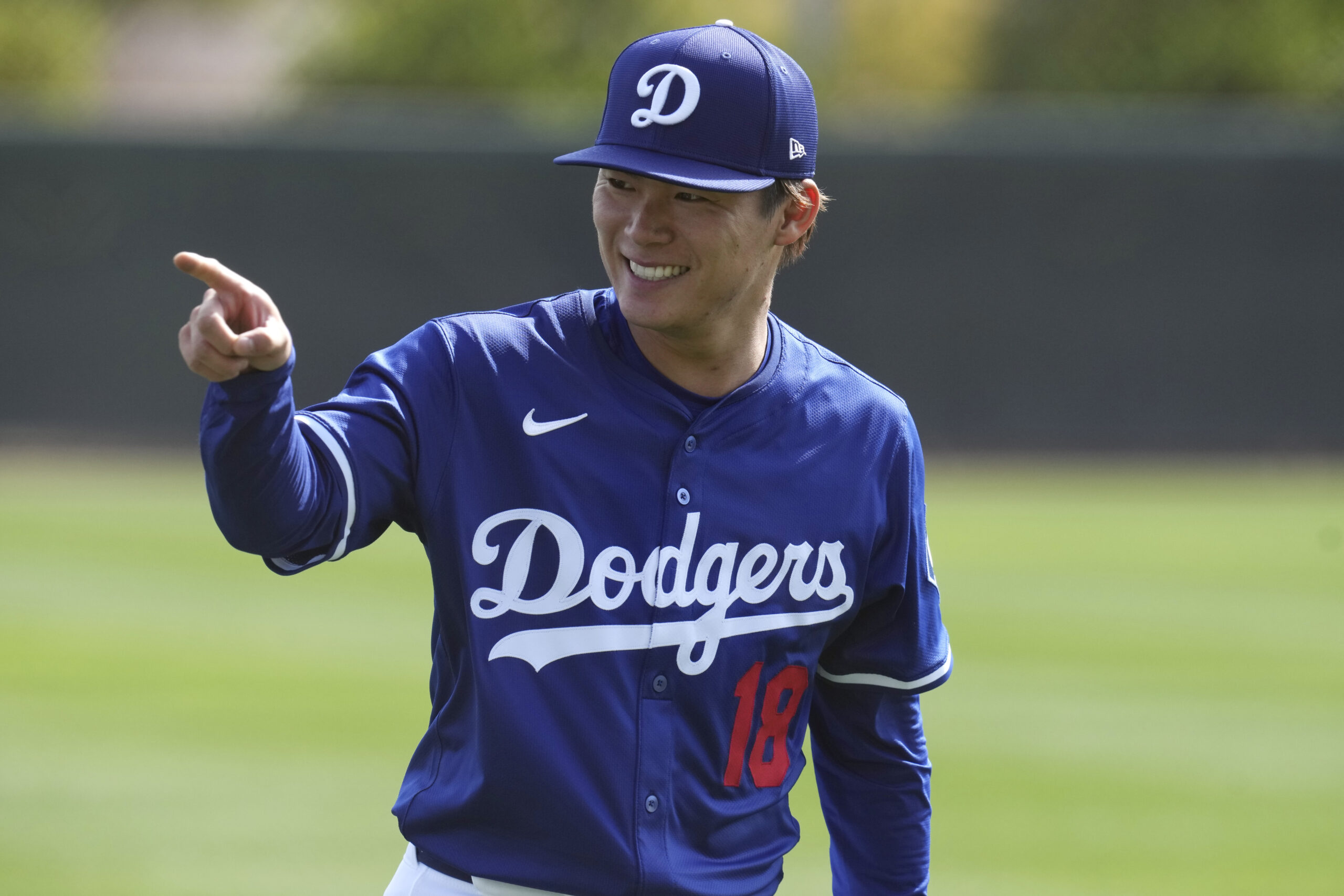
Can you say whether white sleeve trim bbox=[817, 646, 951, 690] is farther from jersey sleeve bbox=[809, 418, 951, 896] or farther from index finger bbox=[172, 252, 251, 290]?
index finger bbox=[172, 252, 251, 290]

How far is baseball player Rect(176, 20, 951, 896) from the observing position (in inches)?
95.6

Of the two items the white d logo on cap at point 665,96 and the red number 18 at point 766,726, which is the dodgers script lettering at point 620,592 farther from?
the white d logo on cap at point 665,96

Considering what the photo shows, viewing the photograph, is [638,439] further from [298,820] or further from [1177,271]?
[1177,271]

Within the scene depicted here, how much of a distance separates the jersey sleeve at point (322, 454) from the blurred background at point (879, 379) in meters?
2.89

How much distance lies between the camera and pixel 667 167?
249 cm

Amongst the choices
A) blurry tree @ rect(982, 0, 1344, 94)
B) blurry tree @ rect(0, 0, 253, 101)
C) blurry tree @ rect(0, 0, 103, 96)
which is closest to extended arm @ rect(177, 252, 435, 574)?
blurry tree @ rect(0, 0, 253, 101)

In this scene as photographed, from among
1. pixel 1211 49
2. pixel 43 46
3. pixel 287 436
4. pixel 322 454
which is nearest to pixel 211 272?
pixel 287 436

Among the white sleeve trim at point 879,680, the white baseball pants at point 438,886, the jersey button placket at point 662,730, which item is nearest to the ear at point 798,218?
the jersey button placket at point 662,730

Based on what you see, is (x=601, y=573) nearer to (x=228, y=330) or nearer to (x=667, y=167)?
(x=667, y=167)

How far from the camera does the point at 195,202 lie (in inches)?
578

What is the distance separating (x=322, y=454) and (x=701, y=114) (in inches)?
30.4

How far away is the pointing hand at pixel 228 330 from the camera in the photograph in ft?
6.58

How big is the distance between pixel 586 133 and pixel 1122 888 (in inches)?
437

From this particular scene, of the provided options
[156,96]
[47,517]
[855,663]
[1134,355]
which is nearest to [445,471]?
[855,663]
